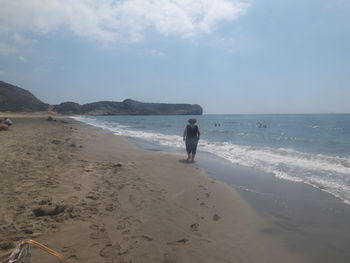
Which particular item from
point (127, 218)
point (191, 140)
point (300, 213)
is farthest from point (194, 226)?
point (191, 140)

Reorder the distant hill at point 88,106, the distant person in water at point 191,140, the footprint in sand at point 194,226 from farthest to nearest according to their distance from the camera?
the distant hill at point 88,106 → the distant person in water at point 191,140 → the footprint in sand at point 194,226

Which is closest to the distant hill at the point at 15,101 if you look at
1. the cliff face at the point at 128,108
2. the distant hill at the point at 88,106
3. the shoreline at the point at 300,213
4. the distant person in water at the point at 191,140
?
the distant hill at the point at 88,106

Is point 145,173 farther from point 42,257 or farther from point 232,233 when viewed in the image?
point 42,257

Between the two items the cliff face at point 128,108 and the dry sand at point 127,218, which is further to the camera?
the cliff face at point 128,108

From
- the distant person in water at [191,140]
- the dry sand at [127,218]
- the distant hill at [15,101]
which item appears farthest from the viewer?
the distant hill at [15,101]

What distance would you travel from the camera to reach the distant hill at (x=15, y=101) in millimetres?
95256

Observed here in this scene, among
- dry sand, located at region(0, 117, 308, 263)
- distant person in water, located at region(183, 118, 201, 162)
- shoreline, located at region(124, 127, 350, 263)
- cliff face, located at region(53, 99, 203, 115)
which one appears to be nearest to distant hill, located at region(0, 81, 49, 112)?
cliff face, located at region(53, 99, 203, 115)

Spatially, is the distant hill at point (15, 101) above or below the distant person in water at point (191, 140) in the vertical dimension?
above

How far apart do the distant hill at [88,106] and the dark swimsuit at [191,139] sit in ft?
339

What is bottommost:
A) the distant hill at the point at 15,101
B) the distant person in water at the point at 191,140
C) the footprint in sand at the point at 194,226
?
the footprint in sand at the point at 194,226

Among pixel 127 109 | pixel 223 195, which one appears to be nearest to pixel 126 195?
pixel 223 195

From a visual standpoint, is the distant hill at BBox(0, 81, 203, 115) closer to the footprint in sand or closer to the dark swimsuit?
the dark swimsuit

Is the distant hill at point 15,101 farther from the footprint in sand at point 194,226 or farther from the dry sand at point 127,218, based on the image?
the footprint in sand at point 194,226

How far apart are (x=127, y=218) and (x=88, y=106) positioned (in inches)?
6182
